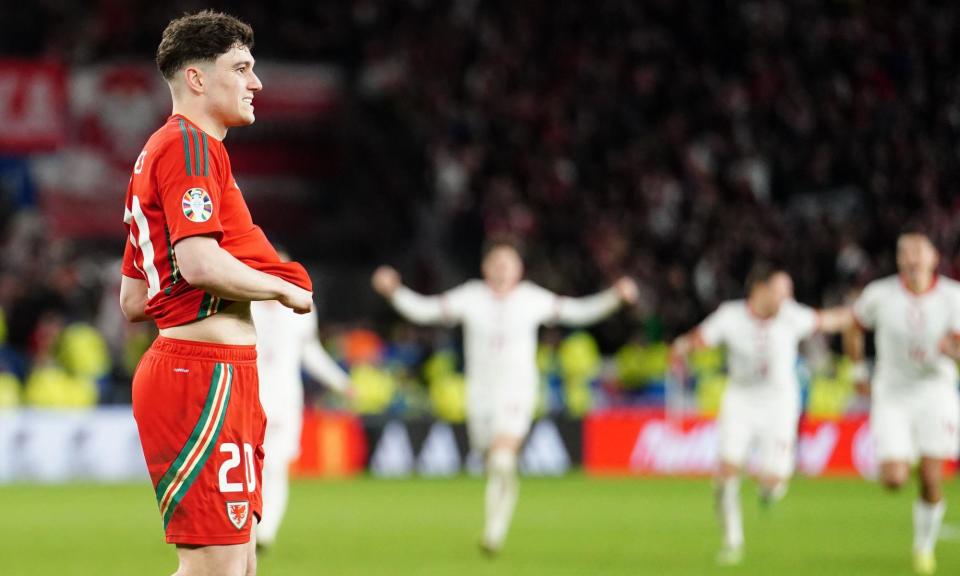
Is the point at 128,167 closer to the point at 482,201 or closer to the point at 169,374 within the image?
the point at 482,201

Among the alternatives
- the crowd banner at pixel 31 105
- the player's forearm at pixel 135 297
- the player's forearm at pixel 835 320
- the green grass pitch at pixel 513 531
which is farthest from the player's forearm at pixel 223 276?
the crowd banner at pixel 31 105

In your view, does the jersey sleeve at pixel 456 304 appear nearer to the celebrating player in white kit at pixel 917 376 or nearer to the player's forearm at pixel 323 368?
the player's forearm at pixel 323 368

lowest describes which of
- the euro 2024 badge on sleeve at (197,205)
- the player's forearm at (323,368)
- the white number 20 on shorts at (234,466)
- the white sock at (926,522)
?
the white sock at (926,522)

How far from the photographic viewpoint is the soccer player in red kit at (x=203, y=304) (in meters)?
4.90

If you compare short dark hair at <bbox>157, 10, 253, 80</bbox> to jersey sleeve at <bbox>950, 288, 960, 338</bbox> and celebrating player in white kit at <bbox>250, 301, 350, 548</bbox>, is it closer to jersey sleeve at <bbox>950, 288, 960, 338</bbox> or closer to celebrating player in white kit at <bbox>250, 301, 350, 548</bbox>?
celebrating player in white kit at <bbox>250, 301, 350, 548</bbox>

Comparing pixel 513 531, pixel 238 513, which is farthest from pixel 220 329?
pixel 513 531

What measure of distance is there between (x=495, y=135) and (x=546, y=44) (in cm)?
235

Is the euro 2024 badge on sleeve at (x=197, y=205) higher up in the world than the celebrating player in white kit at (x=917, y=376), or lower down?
higher up

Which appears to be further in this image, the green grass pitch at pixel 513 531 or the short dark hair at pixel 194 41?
the green grass pitch at pixel 513 531

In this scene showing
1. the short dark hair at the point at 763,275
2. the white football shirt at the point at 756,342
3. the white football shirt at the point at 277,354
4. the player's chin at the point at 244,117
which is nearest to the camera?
the player's chin at the point at 244,117

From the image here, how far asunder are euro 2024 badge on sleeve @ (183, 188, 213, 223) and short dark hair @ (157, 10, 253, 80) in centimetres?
47

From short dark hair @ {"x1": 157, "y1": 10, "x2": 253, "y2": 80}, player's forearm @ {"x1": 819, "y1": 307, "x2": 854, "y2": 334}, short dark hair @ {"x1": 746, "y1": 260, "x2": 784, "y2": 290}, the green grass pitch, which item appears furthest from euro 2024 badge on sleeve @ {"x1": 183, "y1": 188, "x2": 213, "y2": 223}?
short dark hair @ {"x1": 746, "y1": 260, "x2": 784, "y2": 290}

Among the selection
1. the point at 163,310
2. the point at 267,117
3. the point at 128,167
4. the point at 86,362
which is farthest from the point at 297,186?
the point at 163,310

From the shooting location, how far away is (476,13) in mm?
29188
